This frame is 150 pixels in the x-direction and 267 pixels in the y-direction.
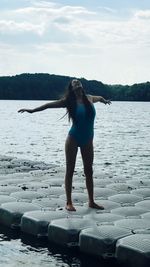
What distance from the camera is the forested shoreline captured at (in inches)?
4541

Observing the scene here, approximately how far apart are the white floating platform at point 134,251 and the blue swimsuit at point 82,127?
2.27 meters

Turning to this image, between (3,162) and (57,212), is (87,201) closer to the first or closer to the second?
(57,212)

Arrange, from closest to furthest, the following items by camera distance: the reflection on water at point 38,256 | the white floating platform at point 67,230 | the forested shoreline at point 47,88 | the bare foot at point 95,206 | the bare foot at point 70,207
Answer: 1. the reflection on water at point 38,256
2. the white floating platform at point 67,230
3. the bare foot at point 70,207
4. the bare foot at point 95,206
5. the forested shoreline at point 47,88

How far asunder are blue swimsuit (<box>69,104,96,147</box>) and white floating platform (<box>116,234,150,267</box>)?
227 cm

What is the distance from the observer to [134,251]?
298 inches

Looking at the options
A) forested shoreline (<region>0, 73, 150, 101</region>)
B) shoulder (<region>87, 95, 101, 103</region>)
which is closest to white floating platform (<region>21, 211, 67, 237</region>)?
shoulder (<region>87, 95, 101, 103</region>)

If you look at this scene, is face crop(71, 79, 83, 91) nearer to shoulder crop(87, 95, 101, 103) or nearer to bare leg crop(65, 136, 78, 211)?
shoulder crop(87, 95, 101, 103)

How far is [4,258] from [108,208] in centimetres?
270

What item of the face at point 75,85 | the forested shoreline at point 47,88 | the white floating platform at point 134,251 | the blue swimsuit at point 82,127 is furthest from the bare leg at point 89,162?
the forested shoreline at point 47,88

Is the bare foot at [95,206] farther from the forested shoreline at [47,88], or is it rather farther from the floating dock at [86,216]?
the forested shoreline at [47,88]

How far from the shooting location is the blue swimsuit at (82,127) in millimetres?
9531

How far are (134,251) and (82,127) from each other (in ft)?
9.06

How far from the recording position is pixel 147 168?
24.4 m

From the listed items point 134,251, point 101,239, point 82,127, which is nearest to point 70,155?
point 82,127
